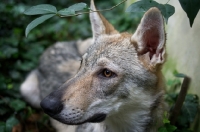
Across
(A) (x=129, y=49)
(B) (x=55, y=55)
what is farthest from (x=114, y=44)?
(B) (x=55, y=55)

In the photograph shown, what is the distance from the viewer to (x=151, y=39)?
12.8 feet

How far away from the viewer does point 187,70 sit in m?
4.72

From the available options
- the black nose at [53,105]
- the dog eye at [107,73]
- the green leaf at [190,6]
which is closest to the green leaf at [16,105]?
the black nose at [53,105]

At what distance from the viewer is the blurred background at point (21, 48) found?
538 centimetres

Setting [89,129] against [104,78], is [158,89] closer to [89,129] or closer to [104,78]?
[104,78]

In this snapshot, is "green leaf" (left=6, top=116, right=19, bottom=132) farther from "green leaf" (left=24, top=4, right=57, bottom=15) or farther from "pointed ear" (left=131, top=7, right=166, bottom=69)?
"pointed ear" (left=131, top=7, right=166, bottom=69)

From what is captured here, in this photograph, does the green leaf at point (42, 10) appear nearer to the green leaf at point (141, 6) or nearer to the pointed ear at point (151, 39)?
the green leaf at point (141, 6)

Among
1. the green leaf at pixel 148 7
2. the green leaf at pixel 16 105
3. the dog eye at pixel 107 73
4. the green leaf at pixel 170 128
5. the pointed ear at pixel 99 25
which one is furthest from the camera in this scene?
the green leaf at pixel 16 105

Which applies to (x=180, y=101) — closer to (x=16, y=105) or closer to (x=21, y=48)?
(x=16, y=105)

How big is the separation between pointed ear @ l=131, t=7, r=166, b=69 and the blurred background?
7.15 feet

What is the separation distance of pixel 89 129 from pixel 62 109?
1040 mm

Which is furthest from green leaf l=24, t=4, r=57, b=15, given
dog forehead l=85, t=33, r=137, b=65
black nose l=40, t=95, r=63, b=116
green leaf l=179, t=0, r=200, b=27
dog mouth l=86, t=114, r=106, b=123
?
green leaf l=179, t=0, r=200, b=27

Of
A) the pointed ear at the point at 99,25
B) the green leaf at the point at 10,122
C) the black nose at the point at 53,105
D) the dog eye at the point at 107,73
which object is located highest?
the pointed ear at the point at 99,25

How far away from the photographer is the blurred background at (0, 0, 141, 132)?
17.6 ft
